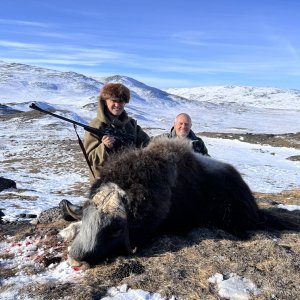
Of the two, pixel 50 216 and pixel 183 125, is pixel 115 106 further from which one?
pixel 50 216

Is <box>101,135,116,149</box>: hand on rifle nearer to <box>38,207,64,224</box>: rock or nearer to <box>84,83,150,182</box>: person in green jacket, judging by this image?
<box>84,83,150,182</box>: person in green jacket

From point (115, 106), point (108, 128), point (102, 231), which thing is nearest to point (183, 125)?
point (115, 106)

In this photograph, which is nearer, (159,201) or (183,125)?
(159,201)

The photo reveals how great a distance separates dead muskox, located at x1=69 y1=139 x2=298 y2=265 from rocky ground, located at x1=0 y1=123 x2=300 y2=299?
0.19 meters

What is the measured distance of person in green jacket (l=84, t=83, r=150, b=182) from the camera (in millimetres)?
5438

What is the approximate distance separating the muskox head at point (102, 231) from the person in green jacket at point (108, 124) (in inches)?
39.9

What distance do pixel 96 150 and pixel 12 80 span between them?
13403cm

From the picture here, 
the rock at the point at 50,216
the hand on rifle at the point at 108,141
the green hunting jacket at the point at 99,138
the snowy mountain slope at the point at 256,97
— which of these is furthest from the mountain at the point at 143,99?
the hand on rifle at the point at 108,141

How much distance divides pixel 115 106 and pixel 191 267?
241cm

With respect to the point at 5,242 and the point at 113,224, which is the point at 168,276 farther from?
the point at 5,242

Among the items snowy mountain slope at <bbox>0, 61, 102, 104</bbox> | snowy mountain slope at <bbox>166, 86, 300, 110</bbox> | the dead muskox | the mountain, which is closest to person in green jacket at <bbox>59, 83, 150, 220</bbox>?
the dead muskox

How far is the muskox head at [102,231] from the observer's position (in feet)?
14.0

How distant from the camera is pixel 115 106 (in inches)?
224

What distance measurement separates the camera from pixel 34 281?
13.5 feet
